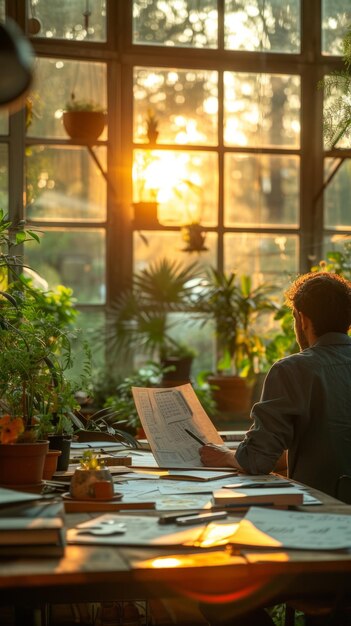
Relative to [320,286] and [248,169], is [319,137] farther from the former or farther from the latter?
[320,286]

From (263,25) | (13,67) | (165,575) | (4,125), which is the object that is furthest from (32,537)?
(263,25)

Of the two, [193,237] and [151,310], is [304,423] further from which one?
[193,237]

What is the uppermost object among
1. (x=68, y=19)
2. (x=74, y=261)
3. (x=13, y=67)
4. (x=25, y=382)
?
(x=68, y=19)

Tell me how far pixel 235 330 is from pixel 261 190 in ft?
3.24

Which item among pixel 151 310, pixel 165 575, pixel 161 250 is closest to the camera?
pixel 165 575

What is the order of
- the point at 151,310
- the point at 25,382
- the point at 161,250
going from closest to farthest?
the point at 25,382 < the point at 151,310 < the point at 161,250

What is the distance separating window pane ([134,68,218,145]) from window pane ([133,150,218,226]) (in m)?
0.10

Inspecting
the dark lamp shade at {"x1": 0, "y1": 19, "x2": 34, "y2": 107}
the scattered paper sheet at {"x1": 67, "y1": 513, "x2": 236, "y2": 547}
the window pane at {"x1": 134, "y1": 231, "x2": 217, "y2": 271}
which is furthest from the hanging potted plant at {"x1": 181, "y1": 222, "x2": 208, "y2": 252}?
the scattered paper sheet at {"x1": 67, "y1": 513, "x2": 236, "y2": 547}

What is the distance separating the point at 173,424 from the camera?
3170mm

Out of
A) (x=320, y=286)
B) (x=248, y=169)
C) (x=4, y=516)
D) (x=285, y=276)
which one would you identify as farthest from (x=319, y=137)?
(x=4, y=516)

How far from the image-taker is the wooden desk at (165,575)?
174cm

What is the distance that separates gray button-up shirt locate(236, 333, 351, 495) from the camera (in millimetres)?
2869

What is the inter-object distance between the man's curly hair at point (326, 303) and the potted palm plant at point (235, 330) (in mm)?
2810

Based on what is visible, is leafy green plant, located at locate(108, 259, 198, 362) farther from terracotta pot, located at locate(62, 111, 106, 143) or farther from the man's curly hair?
the man's curly hair
